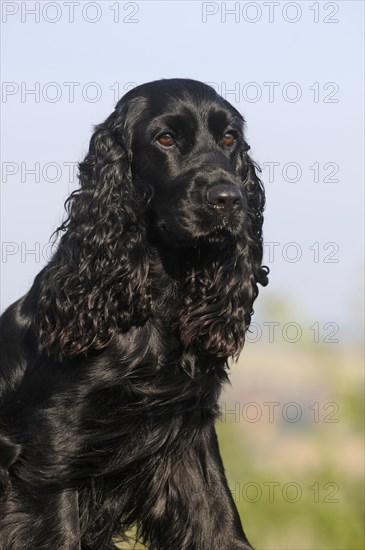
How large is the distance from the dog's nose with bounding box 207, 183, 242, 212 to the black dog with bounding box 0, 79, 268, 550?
0.02 meters

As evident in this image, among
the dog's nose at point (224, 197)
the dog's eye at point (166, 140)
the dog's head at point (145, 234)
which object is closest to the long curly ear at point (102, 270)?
the dog's head at point (145, 234)

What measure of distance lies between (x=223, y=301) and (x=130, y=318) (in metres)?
0.45

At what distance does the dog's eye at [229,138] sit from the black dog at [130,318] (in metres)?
0.01

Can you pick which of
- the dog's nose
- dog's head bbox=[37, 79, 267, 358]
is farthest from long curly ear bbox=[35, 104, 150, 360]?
the dog's nose

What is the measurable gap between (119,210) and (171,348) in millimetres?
692

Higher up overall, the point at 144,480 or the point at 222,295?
the point at 222,295

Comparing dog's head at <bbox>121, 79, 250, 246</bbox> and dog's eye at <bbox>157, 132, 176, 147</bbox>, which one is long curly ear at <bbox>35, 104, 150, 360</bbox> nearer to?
dog's head at <bbox>121, 79, 250, 246</bbox>

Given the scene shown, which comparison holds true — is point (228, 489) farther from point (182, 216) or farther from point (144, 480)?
point (182, 216)

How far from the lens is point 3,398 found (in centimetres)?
538

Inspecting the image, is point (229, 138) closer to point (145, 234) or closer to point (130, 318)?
point (145, 234)

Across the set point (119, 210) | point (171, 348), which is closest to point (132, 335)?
point (171, 348)

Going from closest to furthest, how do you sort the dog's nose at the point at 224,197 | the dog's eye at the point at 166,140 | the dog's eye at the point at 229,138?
the dog's nose at the point at 224,197
the dog's eye at the point at 166,140
the dog's eye at the point at 229,138

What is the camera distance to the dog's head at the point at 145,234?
4.96 m

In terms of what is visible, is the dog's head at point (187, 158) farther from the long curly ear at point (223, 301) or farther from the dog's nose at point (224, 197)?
the long curly ear at point (223, 301)
